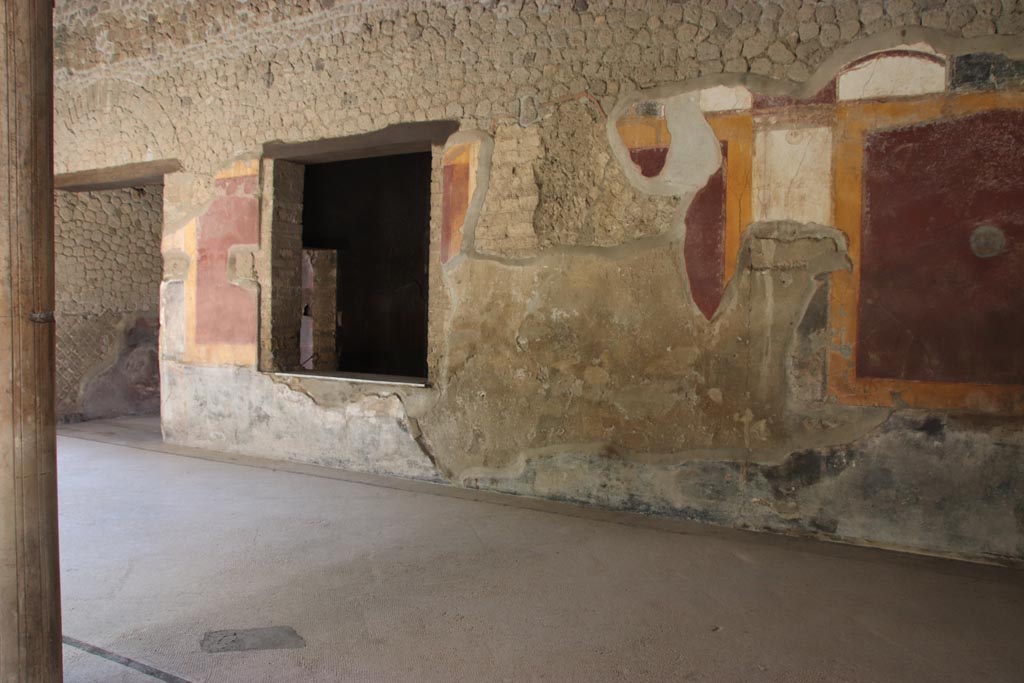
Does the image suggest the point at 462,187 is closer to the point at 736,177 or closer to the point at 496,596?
the point at 736,177

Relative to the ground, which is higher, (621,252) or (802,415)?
(621,252)

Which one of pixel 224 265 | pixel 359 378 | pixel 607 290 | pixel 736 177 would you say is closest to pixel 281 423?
pixel 359 378

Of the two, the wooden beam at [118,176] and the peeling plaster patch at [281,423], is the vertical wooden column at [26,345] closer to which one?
the peeling plaster patch at [281,423]

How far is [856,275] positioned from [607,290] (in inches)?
44.0

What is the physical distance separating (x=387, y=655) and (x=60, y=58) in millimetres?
5608

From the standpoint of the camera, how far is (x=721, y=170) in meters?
3.56

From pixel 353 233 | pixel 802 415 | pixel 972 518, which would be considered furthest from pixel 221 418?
pixel 972 518

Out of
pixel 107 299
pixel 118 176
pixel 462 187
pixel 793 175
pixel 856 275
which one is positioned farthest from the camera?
pixel 107 299

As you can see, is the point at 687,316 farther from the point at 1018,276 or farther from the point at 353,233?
the point at 353,233

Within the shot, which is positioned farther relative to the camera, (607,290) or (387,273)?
(387,273)

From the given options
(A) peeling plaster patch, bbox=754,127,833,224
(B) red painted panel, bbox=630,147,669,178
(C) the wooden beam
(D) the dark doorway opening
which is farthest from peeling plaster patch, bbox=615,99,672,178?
(D) the dark doorway opening

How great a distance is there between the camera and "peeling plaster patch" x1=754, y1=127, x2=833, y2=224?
3359 millimetres

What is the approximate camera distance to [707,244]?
3582mm

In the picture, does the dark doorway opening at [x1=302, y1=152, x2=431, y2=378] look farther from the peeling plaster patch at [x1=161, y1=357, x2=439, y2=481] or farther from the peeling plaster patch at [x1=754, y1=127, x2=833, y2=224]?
the peeling plaster patch at [x1=754, y1=127, x2=833, y2=224]
